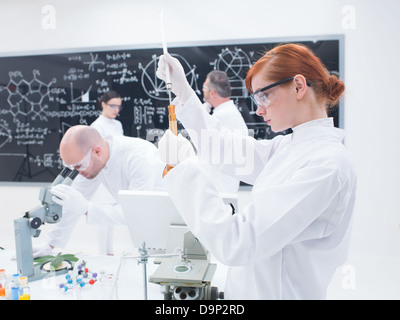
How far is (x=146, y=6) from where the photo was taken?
3158 millimetres

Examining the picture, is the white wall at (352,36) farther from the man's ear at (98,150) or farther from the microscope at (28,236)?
the microscope at (28,236)

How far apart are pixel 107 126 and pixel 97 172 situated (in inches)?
45.4

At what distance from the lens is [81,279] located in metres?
1.41

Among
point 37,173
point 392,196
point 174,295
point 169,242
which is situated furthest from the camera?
point 37,173

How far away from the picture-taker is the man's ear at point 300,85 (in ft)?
3.12

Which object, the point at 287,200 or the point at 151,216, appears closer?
the point at 287,200

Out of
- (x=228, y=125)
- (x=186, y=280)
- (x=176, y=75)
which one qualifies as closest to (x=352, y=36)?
(x=228, y=125)

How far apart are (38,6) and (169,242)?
307cm

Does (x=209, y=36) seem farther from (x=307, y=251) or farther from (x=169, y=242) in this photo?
(x=307, y=251)

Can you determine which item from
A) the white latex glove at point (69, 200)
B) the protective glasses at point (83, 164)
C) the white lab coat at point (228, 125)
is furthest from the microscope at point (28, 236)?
the white lab coat at point (228, 125)

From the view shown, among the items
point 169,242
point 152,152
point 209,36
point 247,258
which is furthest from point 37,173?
point 247,258

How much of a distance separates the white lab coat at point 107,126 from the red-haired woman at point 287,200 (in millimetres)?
2346

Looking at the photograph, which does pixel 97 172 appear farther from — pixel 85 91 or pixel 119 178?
pixel 85 91

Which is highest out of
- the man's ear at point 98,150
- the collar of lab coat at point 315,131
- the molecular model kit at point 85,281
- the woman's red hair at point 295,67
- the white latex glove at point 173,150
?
the woman's red hair at point 295,67
